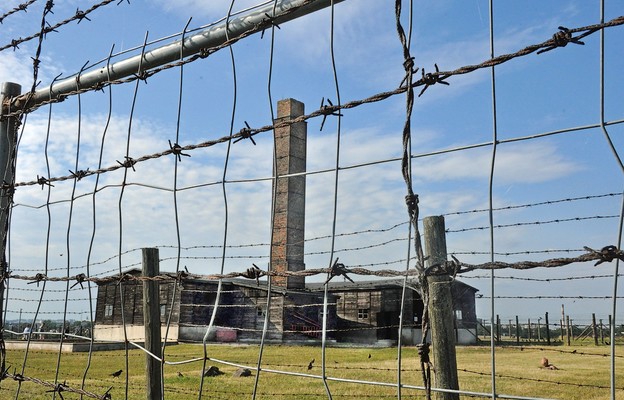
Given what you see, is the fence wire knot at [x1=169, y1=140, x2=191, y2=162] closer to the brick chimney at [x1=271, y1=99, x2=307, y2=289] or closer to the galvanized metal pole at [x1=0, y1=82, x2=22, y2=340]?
the galvanized metal pole at [x1=0, y1=82, x2=22, y2=340]

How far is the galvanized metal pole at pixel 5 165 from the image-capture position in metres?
4.08

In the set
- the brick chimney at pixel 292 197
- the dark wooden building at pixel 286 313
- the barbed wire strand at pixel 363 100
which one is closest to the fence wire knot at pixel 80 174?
the barbed wire strand at pixel 363 100

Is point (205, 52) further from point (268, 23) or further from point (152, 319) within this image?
point (152, 319)

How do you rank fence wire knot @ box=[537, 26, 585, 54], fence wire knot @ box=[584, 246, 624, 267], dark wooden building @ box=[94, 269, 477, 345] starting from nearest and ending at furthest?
fence wire knot @ box=[584, 246, 624, 267], fence wire knot @ box=[537, 26, 585, 54], dark wooden building @ box=[94, 269, 477, 345]

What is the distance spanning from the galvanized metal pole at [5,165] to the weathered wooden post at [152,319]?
1.52 metres

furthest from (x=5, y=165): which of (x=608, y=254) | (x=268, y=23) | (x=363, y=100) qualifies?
(x=608, y=254)

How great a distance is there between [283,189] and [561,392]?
22119 millimetres

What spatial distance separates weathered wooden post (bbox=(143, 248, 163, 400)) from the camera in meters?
2.96

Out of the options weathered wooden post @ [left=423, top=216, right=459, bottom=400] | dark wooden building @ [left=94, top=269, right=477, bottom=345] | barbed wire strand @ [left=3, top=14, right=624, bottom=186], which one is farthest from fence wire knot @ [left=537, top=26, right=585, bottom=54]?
dark wooden building @ [left=94, top=269, right=477, bottom=345]

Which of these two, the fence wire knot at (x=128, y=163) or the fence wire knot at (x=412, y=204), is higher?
the fence wire knot at (x=128, y=163)

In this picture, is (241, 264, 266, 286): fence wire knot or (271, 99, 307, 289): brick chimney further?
(271, 99, 307, 289): brick chimney

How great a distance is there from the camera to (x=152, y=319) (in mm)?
3070

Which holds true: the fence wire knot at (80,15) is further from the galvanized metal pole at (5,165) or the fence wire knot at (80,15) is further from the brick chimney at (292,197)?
the brick chimney at (292,197)

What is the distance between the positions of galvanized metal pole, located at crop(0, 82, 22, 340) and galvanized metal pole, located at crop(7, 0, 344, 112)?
163 mm
